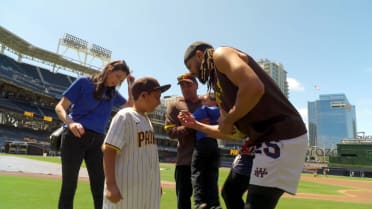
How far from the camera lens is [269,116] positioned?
7.68 ft

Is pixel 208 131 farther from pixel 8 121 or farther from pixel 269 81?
pixel 8 121

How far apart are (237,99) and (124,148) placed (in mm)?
1197

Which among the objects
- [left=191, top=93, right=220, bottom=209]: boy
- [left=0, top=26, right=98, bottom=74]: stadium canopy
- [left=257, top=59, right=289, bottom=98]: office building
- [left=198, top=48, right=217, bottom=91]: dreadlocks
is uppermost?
[left=257, top=59, right=289, bottom=98]: office building

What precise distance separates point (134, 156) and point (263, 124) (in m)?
1.20

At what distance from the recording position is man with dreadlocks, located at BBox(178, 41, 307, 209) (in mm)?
2215

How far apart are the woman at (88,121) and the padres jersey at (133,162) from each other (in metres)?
1.12

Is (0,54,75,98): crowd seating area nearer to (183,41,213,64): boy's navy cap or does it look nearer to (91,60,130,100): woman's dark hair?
(91,60,130,100): woman's dark hair

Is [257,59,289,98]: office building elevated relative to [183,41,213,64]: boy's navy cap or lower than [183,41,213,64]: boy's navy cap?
elevated

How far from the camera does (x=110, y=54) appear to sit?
242 ft

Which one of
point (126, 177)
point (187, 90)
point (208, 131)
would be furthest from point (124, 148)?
point (187, 90)

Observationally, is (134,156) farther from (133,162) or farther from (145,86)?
(145,86)

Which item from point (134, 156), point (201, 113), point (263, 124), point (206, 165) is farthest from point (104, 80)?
point (263, 124)

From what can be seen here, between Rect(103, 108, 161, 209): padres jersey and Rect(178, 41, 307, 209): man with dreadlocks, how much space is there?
855 millimetres

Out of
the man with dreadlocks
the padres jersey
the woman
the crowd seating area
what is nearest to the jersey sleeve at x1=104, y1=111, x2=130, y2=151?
the padres jersey
